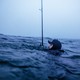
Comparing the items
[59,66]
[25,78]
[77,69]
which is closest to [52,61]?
[59,66]

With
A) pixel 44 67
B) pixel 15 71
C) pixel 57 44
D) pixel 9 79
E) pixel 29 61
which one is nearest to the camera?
pixel 9 79

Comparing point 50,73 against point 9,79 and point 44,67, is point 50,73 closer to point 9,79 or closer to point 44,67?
point 44,67

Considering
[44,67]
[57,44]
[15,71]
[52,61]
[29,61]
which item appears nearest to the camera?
[15,71]

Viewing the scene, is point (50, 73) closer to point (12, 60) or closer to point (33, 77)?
point (33, 77)

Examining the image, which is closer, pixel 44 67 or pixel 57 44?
pixel 44 67

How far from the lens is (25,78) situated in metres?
5.05

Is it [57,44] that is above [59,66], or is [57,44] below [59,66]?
above

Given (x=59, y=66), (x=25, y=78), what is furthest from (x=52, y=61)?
(x=25, y=78)

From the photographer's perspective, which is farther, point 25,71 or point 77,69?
point 77,69

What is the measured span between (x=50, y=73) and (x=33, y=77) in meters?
0.55

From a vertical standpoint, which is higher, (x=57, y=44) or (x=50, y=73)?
(x=57, y=44)

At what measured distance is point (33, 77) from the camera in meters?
5.19

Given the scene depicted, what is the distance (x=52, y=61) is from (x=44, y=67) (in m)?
0.97

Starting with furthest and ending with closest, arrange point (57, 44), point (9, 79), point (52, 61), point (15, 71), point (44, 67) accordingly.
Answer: point (57, 44), point (52, 61), point (44, 67), point (15, 71), point (9, 79)
